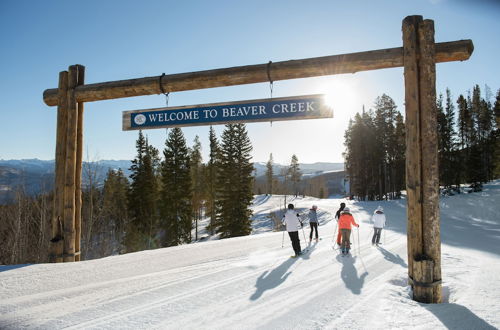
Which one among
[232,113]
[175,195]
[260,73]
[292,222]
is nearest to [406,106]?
[260,73]

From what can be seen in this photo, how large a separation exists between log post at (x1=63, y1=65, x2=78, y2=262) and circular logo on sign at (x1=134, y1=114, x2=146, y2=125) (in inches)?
56.5

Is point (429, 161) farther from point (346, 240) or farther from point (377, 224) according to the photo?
point (377, 224)

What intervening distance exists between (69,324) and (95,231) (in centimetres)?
1777

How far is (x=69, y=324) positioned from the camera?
12.0 ft

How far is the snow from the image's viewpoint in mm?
3803

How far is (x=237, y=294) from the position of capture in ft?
16.0

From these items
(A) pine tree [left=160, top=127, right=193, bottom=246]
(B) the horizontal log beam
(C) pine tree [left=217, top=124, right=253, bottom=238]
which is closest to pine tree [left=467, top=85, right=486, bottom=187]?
(C) pine tree [left=217, top=124, right=253, bottom=238]

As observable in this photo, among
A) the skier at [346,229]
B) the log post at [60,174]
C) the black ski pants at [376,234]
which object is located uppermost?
the log post at [60,174]

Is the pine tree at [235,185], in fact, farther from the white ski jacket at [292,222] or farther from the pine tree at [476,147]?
the pine tree at [476,147]

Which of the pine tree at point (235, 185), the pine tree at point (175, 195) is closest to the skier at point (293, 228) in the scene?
the pine tree at point (235, 185)

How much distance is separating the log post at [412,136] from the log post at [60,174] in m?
6.90

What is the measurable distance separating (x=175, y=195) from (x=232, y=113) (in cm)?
3123

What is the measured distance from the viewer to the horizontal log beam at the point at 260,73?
496 centimetres

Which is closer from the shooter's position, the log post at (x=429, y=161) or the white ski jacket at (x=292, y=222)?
the log post at (x=429, y=161)
